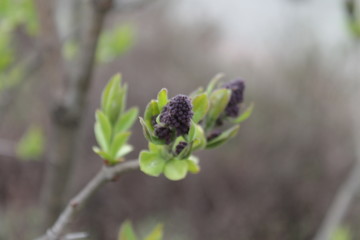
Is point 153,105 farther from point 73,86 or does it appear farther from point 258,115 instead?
point 258,115

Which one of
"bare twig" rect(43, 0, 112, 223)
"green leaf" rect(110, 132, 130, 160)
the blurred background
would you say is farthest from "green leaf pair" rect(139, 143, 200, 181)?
the blurred background

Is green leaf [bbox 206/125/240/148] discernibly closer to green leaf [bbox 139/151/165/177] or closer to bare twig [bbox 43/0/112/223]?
green leaf [bbox 139/151/165/177]

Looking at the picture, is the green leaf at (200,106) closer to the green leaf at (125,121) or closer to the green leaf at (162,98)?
the green leaf at (162,98)

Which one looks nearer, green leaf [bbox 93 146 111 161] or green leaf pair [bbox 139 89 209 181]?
green leaf pair [bbox 139 89 209 181]

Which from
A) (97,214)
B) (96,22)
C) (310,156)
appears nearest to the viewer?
(96,22)

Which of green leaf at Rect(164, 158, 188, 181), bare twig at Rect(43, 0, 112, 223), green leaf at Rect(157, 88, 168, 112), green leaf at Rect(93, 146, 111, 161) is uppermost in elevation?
green leaf at Rect(157, 88, 168, 112)

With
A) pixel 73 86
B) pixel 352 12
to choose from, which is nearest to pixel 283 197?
pixel 352 12

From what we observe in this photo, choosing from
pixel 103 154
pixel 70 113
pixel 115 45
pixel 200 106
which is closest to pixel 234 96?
pixel 200 106

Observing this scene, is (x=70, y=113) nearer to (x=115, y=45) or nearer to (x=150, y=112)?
(x=115, y=45)
